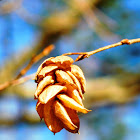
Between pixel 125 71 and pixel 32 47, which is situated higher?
pixel 32 47

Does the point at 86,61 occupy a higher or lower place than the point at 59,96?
higher

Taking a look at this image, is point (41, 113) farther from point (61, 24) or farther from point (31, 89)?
point (61, 24)

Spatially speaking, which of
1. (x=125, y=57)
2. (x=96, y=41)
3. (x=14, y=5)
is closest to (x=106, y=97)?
(x=125, y=57)

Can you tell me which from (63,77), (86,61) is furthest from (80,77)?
(86,61)

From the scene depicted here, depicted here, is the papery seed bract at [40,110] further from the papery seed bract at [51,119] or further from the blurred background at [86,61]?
the blurred background at [86,61]

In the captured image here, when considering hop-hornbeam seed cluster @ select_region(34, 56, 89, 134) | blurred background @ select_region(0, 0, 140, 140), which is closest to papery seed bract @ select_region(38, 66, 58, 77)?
hop-hornbeam seed cluster @ select_region(34, 56, 89, 134)

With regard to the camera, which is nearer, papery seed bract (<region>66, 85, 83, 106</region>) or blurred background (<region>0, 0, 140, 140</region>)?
papery seed bract (<region>66, 85, 83, 106</region>)

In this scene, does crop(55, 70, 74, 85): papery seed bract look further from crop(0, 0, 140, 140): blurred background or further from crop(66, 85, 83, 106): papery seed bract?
crop(0, 0, 140, 140): blurred background

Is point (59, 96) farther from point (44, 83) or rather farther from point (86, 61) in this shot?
point (86, 61)
